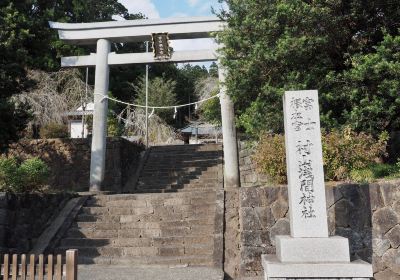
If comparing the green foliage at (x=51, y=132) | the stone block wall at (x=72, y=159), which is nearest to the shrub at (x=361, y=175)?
the stone block wall at (x=72, y=159)

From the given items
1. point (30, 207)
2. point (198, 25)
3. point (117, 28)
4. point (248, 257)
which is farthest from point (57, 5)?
point (248, 257)

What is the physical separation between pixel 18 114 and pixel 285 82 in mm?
6083

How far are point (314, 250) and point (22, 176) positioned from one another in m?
7.00

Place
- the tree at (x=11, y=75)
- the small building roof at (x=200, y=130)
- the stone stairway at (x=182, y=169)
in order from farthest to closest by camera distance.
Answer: the small building roof at (x=200, y=130), the stone stairway at (x=182, y=169), the tree at (x=11, y=75)

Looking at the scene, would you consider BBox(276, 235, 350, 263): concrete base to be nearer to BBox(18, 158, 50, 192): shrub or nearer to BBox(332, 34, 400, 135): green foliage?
BBox(332, 34, 400, 135): green foliage

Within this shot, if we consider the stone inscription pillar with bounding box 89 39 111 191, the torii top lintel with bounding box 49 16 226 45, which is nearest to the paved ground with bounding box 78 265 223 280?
the stone inscription pillar with bounding box 89 39 111 191

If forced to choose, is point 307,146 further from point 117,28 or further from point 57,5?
point 57,5

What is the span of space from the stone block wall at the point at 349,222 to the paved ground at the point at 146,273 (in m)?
0.77

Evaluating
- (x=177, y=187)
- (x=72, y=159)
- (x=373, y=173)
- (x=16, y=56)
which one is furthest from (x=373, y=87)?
(x=72, y=159)

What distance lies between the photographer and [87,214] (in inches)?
403

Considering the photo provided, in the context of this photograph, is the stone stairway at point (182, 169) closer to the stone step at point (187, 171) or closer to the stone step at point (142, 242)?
the stone step at point (187, 171)

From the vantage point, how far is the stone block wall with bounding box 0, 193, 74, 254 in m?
8.71

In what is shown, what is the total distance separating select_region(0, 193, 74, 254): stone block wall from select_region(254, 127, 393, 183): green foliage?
5219 millimetres

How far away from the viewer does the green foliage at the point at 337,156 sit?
842 centimetres
